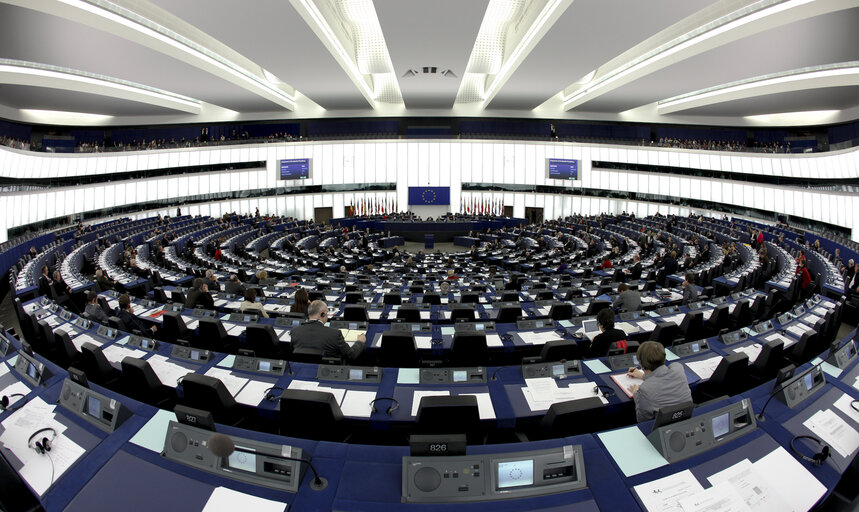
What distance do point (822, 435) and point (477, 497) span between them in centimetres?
262

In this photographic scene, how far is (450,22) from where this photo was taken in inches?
585


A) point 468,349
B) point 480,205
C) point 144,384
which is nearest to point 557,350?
point 468,349

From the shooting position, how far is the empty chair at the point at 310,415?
3252 mm

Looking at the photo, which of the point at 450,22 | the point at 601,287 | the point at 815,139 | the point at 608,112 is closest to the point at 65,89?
the point at 450,22

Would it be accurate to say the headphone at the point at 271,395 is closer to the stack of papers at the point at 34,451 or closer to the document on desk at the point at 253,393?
the document on desk at the point at 253,393

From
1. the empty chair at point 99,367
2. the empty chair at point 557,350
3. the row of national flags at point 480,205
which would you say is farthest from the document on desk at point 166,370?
the row of national flags at point 480,205

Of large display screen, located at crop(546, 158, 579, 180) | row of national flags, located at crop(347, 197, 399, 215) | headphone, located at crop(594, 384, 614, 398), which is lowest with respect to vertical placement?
headphone, located at crop(594, 384, 614, 398)

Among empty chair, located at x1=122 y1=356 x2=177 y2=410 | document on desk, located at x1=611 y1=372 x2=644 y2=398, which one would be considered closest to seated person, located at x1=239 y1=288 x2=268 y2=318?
empty chair, located at x1=122 y1=356 x2=177 y2=410

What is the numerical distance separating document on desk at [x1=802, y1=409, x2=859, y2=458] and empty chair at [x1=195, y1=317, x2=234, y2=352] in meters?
6.61

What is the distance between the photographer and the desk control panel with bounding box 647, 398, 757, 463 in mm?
2648

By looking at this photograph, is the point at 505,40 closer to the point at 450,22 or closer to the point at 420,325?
the point at 450,22

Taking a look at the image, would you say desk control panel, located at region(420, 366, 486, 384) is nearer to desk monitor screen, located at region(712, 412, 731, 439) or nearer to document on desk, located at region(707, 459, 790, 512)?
desk monitor screen, located at region(712, 412, 731, 439)

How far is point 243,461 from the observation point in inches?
95.0

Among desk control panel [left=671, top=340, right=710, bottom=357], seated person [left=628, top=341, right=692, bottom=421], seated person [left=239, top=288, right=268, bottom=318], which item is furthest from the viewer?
seated person [left=239, top=288, right=268, bottom=318]
